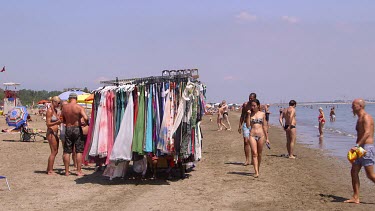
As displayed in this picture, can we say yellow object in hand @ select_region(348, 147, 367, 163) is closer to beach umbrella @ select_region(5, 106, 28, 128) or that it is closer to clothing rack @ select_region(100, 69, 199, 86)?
clothing rack @ select_region(100, 69, 199, 86)

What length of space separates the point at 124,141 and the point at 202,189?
1812 mm

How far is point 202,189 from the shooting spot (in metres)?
7.97

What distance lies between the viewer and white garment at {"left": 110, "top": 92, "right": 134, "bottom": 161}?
833cm

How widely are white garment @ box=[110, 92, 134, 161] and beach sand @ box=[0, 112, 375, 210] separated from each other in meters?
0.61

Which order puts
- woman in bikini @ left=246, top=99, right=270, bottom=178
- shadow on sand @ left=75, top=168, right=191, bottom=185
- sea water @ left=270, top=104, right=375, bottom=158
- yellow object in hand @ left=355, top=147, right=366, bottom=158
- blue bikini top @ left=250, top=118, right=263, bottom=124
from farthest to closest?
sea water @ left=270, top=104, right=375, bottom=158 < blue bikini top @ left=250, top=118, right=263, bottom=124 < woman in bikini @ left=246, top=99, right=270, bottom=178 < shadow on sand @ left=75, top=168, right=191, bottom=185 < yellow object in hand @ left=355, top=147, right=366, bottom=158

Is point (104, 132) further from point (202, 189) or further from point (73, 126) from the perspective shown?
point (202, 189)

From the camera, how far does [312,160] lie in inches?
504

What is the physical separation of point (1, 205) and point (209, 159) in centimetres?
660

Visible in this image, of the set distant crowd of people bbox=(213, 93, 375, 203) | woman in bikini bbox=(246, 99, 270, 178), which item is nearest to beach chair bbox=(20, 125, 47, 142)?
distant crowd of people bbox=(213, 93, 375, 203)

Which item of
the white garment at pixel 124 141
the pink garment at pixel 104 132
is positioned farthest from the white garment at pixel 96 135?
the white garment at pixel 124 141

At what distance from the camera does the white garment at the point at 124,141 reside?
27.3 ft

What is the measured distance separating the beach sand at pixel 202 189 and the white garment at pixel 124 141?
609 mm

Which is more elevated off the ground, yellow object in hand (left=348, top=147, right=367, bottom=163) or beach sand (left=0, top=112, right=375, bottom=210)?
yellow object in hand (left=348, top=147, right=367, bottom=163)

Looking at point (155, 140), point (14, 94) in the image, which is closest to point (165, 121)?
point (155, 140)
